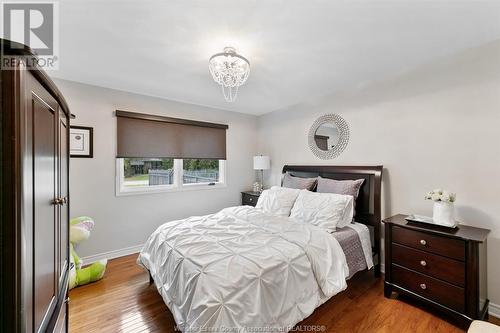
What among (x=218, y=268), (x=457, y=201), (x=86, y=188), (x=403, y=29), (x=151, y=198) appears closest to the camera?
(x=218, y=268)

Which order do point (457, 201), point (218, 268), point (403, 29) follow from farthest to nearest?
point (457, 201), point (403, 29), point (218, 268)

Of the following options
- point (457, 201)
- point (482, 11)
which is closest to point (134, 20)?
point (482, 11)

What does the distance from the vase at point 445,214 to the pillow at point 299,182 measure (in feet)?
4.64

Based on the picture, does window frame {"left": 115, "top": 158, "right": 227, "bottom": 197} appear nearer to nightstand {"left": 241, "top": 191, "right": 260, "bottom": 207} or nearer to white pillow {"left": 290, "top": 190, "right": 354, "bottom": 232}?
nightstand {"left": 241, "top": 191, "right": 260, "bottom": 207}

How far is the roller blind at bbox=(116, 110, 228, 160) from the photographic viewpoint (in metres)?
3.14

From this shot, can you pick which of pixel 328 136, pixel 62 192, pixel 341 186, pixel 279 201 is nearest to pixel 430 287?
pixel 341 186

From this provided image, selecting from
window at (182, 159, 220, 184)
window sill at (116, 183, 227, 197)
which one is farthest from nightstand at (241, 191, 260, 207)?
window at (182, 159, 220, 184)

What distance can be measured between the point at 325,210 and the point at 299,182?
0.90 meters

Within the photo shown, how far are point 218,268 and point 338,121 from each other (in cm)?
262

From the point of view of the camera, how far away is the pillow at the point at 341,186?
105 inches

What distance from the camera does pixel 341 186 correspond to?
9.08ft

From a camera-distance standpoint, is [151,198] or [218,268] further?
[151,198]

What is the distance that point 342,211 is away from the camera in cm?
236

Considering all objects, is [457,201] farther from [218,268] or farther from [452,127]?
[218,268]
